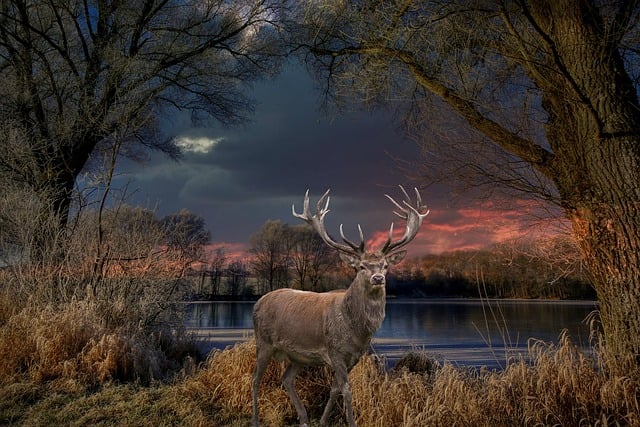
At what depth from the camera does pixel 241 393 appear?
6070 millimetres

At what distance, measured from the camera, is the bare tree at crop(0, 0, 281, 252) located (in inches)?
498

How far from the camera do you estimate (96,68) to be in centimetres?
1351

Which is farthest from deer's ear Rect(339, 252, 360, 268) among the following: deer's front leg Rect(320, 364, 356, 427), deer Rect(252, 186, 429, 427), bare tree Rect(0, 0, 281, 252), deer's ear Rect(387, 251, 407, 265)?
bare tree Rect(0, 0, 281, 252)

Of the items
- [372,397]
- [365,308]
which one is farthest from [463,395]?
[365,308]

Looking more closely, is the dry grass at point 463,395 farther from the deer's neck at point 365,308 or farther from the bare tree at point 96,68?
the bare tree at point 96,68

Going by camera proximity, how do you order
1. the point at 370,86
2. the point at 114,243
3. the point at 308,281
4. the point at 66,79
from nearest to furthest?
1. the point at 370,86
2. the point at 114,243
3. the point at 66,79
4. the point at 308,281

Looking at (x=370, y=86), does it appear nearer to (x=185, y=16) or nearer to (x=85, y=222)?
(x=85, y=222)

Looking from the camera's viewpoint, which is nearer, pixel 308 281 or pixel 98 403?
pixel 98 403

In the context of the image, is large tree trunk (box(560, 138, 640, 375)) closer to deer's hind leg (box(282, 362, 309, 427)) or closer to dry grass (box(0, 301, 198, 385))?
deer's hind leg (box(282, 362, 309, 427))

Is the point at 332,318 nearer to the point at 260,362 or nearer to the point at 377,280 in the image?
the point at 377,280

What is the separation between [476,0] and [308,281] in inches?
645

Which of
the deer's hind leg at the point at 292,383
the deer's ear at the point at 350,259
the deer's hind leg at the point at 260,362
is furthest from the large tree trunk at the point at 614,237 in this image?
the deer's hind leg at the point at 260,362

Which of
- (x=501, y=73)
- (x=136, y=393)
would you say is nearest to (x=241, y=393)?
(x=136, y=393)

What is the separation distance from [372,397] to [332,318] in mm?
1367
